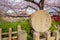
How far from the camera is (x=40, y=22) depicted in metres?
1.22

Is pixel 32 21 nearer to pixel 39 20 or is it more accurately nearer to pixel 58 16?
pixel 39 20

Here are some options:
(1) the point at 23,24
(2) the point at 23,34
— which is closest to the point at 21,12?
(1) the point at 23,24

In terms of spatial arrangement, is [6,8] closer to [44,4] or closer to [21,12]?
[21,12]

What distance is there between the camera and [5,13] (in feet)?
8.84

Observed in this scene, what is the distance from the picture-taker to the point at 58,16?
3010 millimetres

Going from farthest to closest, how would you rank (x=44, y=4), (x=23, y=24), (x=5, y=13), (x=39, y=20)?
(x=44, y=4) → (x=5, y=13) → (x=23, y=24) → (x=39, y=20)

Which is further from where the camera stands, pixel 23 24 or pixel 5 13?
pixel 5 13

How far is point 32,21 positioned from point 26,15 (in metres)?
1.56

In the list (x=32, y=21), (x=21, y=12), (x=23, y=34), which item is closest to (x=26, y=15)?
(x=21, y=12)

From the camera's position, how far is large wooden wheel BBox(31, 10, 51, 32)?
1.21 m

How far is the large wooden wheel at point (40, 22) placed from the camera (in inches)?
47.6

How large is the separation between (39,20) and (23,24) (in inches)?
31.4

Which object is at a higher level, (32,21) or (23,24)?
(32,21)

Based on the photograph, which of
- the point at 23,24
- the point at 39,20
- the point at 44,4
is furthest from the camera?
the point at 44,4
